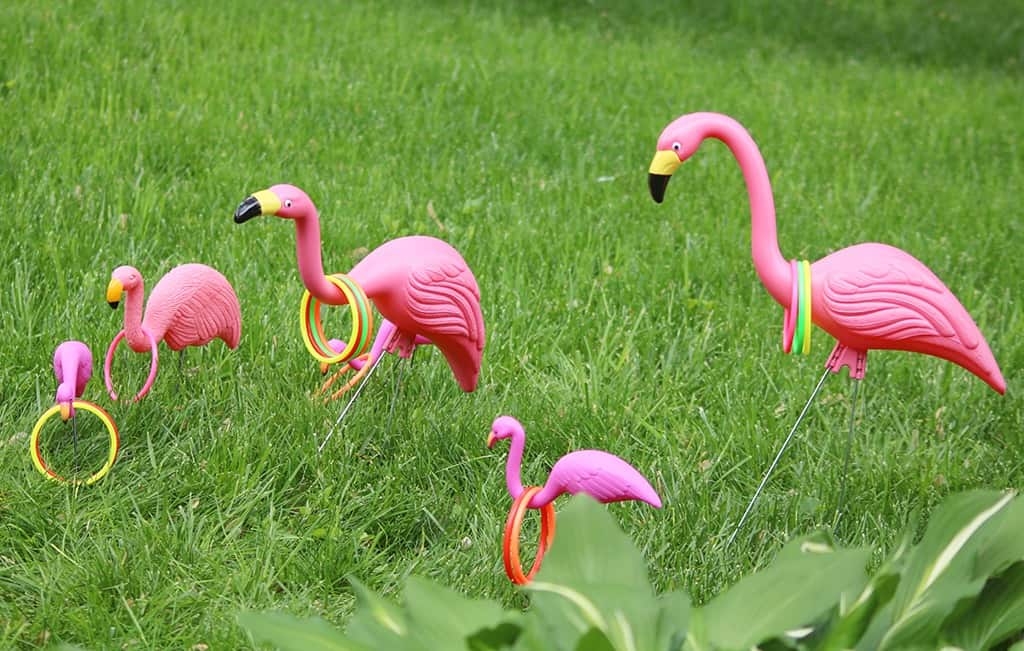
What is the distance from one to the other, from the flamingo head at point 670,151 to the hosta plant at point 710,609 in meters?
0.82

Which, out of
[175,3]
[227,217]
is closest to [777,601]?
[227,217]

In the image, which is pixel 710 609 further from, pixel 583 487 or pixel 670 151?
pixel 670 151

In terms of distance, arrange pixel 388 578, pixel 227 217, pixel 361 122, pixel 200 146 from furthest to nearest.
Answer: pixel 361 122 → pixel 200 146 → pixel 227 217 → pixel 388 578

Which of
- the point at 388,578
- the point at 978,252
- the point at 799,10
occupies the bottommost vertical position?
the point at 388,578

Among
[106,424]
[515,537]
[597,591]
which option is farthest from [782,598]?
[106,424]

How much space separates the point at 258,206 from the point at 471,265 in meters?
1.80

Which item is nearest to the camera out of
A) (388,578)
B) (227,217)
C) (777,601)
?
(777,601)

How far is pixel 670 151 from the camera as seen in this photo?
2.65m

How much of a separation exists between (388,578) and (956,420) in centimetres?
197

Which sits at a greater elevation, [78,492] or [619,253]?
[619,253]

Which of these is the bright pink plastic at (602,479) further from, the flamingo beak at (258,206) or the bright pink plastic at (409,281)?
the flamingo beak at (258,206)

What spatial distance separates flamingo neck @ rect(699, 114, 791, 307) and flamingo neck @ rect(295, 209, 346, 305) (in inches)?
36.3

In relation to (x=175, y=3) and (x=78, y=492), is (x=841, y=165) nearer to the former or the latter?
(x=175, y=3)

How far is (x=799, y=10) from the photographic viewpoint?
30.8 feet
